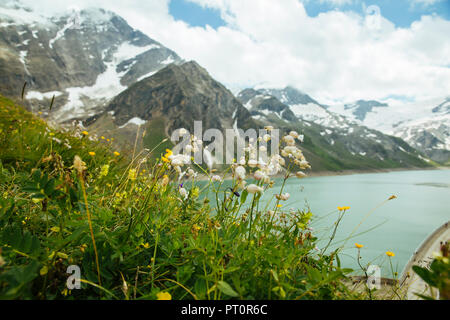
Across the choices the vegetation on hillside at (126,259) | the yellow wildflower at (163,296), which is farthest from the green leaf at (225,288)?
the yellow wildflower at (163,296)

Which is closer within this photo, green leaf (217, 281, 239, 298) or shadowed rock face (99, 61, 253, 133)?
green leaf (217, 281, 239, 298)

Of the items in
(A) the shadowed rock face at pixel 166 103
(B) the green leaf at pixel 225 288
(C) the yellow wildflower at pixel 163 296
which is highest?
(A) the shadowed rock face at pixel 166 103

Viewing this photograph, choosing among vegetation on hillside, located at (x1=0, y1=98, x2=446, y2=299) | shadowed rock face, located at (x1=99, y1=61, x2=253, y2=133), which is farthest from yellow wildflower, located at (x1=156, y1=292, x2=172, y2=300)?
shadowed rock face, located at (x1=99, y1=61, x2=253, y2=133)

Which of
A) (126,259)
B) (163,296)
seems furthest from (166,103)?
(163,296)

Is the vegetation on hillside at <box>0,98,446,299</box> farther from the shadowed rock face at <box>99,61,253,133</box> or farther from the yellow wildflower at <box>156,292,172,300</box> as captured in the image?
the shadowed rock face at <box>99,61,253,133</box>

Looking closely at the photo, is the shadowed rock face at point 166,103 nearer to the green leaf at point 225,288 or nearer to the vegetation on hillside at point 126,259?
the vegetation on hillside at point 126,259

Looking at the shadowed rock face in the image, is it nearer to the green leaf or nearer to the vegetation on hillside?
the vegetation on hillside

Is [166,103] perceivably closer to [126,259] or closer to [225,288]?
[126,259]

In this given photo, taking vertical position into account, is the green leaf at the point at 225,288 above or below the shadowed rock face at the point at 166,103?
below

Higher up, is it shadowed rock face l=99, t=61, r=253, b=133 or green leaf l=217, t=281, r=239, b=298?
shadowed rock face l=99, t=61, r=253, b=133

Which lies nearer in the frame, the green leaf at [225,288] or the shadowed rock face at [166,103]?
the green leaf at [225,288]

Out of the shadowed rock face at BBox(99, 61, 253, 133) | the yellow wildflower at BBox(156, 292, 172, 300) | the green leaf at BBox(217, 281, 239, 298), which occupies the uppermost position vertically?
the shadowed rock face at BBox(99, 61, 253, 133)

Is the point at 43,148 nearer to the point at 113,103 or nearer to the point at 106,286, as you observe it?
the point at 106,286
